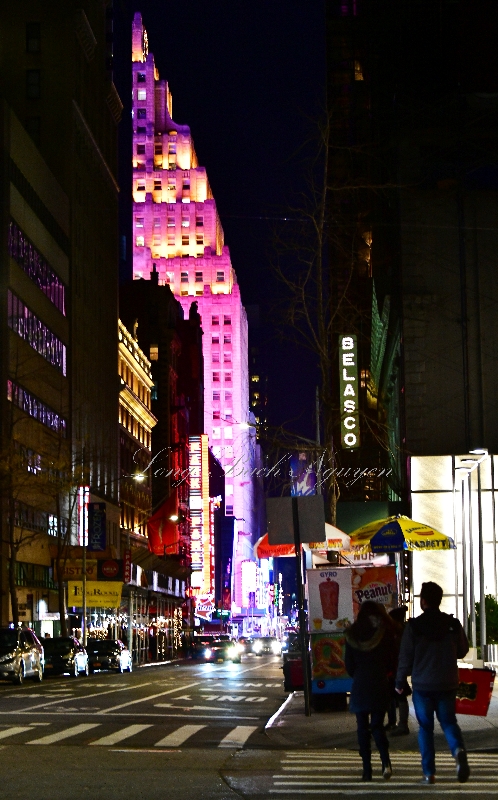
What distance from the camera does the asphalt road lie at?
37.2 feet

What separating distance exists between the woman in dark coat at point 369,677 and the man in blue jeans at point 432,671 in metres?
0.53

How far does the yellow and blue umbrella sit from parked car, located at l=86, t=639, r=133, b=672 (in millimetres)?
30182

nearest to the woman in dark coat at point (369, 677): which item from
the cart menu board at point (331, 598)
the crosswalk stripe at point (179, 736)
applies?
the crosswalk stripe at point (179, 736)

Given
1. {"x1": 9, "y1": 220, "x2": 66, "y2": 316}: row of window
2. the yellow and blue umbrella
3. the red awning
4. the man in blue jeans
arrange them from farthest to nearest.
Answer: the red awning → {"x1": 9, "y1": 220, "x2": 66, "y2": 316}: row of window → the yellow and blue umbrella → the man in blue jeans

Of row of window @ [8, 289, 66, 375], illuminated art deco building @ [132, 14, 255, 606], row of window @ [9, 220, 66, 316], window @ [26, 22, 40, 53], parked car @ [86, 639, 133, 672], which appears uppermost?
illuminated art deco building @ [132, 14, 255, 606]

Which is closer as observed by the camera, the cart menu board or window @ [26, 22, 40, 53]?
the cart menu board

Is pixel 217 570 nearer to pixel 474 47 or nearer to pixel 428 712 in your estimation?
pixel 474 47

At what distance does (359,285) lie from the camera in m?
75.1

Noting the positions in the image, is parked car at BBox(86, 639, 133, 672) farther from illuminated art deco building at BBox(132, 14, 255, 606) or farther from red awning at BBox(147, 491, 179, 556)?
illuminated art deco building at BBox(132, 14, 255, 606)

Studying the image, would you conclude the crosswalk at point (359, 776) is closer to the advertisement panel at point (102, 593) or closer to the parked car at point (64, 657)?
the parked car at point (64, 657)

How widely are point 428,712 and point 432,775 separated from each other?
62 cm

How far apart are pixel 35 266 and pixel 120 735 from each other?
53659 millimetres

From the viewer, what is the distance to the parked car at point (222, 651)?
71562mm

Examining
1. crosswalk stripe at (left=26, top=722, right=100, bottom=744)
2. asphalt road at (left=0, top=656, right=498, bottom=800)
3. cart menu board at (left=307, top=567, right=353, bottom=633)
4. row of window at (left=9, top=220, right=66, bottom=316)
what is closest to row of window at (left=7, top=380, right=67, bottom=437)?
row of window at (left=9, top=220, right=66, bottom=316)
